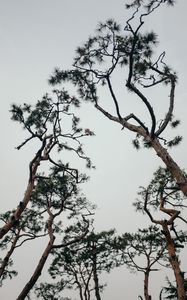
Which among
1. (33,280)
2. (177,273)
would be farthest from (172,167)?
(33,280)

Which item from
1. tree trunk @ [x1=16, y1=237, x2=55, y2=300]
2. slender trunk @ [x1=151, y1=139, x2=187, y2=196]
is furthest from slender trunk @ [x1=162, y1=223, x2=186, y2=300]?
tree trunk @ [x1=16, y1=237, x2=55, y2=300]

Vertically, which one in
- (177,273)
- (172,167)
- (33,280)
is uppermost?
(172,167)

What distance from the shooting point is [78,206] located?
18109mm

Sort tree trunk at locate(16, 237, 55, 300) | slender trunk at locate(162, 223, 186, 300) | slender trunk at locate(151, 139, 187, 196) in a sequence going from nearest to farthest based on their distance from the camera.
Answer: slender trunk at locate(151, 139, 187, 196) → tree trunk at locate(16, 237, 55, 300) → slender trunk at locate(162, 223, 186, 300)

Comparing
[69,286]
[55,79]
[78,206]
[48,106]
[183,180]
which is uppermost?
[48,106]

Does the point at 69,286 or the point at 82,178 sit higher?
the point at 82,178

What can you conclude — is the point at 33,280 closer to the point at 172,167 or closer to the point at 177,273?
the point at 177,273

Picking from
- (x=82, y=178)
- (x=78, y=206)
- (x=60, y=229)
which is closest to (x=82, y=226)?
(x=60, y=229)

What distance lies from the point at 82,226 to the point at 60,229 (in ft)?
9.36

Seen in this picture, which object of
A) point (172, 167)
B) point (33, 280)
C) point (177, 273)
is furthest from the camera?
point (177, 273)

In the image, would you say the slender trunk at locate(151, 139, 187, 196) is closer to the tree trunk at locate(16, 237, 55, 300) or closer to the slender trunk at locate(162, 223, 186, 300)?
the slender trunk at locate(162, 223, 186, 300)

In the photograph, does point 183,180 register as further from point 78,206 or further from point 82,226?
point 82,226

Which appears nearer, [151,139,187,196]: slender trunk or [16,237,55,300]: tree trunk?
[151,139,187,196]: slender trunk

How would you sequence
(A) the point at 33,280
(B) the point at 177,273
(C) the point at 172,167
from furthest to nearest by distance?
1. (B) the point at 177,273
2. (A) the point at 33,280
3. (C) the point at 172,167
